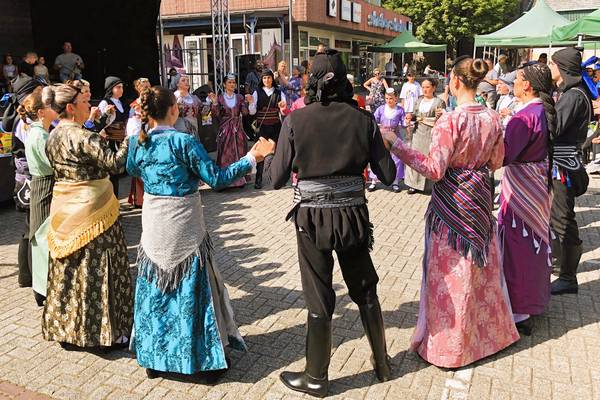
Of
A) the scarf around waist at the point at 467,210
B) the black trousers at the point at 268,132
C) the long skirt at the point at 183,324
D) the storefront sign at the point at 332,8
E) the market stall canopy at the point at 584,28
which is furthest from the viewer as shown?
the storefront sign at the point at 332,8

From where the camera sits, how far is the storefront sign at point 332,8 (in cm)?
2325

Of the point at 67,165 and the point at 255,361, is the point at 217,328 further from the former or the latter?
the point at 67,165

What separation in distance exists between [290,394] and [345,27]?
25.0m

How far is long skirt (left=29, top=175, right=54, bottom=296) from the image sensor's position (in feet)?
13.1

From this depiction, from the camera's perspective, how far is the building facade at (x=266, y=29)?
18625mm

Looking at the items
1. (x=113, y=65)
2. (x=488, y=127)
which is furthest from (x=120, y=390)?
(x=113, y=65)

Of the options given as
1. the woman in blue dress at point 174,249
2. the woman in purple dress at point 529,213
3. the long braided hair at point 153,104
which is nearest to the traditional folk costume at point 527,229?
the woman in purple dress at point 529,213

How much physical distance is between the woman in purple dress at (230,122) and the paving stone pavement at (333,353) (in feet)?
11.0

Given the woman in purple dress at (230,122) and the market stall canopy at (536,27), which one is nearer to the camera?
the woman in purple dress at (230,122)

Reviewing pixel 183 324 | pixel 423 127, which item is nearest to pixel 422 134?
pixel 423 127

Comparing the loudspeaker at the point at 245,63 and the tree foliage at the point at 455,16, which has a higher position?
the tree foliage at the point at 455,16

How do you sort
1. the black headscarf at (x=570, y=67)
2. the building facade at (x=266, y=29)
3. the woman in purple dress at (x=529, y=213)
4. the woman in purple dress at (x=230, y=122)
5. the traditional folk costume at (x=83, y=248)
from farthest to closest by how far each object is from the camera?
the building facade at (x=266, y=29) → the woman in purple dress at (x=230, y=122) → the black headscarf at (x=570, y=67) → the woman in purple dress at (x=529, y=213) → the traditional folk costume at (x=83, y=248)

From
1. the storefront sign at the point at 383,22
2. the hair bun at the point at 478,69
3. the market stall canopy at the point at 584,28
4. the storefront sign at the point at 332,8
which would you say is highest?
the storefront sign at the point at 383,22

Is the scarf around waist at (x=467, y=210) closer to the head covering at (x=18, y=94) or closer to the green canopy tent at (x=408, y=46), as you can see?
the head covering at (x=18, y=94)
